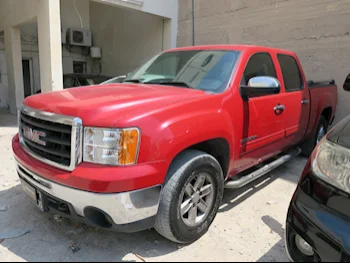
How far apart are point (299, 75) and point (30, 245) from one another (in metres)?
4.09

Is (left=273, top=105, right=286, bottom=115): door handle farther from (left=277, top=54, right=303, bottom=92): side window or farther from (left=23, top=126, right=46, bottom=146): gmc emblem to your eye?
(left=23, top=126, right=46, bottom=146): gmc emblem

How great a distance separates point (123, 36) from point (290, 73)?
28.3 ft

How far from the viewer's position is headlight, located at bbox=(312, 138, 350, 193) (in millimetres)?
1871

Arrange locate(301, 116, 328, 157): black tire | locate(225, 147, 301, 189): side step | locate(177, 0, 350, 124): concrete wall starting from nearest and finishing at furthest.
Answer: locate(225, 147, 301, 189): side step, locate(301, 116, 328, 157): black tire, locate(177, 0, 350, 124): concrete wall

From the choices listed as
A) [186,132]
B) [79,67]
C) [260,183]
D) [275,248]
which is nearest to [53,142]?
[186,132]

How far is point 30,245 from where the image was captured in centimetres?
247

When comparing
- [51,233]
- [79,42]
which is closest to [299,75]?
[51,233]

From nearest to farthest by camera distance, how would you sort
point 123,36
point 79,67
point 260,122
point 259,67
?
1. point 260,122
2. point 259,67
3. point 123,36
4. point 79,67

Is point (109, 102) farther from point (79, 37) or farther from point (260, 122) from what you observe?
point (79, 37)

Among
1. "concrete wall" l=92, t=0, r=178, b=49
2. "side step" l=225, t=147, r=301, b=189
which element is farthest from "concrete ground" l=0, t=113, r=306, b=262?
A: "concrete wall" l=92, t=0, r=178, b=49

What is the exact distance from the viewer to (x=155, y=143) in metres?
2.12

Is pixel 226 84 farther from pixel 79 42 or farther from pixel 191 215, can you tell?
pixel 79 42

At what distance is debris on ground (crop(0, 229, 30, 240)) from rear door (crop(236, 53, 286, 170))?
7.30 ft

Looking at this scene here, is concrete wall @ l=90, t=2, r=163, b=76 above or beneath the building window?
above
